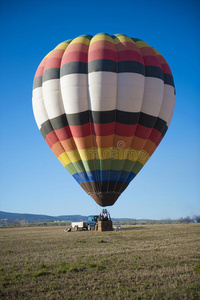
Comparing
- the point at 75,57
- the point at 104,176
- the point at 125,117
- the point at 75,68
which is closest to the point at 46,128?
the point at 75,68

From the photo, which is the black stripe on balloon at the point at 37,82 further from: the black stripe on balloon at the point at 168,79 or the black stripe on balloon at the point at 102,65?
the black stripe on balloon at the point at 168,79

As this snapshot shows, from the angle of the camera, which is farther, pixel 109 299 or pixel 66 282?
pixel 66 282

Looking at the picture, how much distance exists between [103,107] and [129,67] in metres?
3.32

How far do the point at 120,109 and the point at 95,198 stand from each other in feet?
22.6

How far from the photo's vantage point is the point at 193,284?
8352 millimetres

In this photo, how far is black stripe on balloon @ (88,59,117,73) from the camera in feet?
64.2

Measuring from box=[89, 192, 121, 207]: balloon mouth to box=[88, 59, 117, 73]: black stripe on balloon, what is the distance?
8.81 m

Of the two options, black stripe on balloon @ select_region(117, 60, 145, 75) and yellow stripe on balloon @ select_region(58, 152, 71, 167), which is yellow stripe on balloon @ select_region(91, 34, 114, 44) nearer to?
black stripe on balloon @ select_region(117, 60, 145, 75)

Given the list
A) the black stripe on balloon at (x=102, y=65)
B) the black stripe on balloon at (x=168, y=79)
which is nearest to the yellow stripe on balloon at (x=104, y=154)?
the black stripe on balloon at (x=102, y=65)

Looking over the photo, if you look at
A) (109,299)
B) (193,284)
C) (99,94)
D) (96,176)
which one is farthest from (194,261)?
(99,94)

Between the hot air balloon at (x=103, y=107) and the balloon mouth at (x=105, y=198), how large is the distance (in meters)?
0.08

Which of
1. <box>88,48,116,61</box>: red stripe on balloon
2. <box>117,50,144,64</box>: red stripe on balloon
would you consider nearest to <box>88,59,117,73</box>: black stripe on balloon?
<box>88,48,116,61</box>: red stripe on balloon

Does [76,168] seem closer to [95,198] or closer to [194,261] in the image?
[95,198]

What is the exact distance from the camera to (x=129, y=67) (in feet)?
65.0
